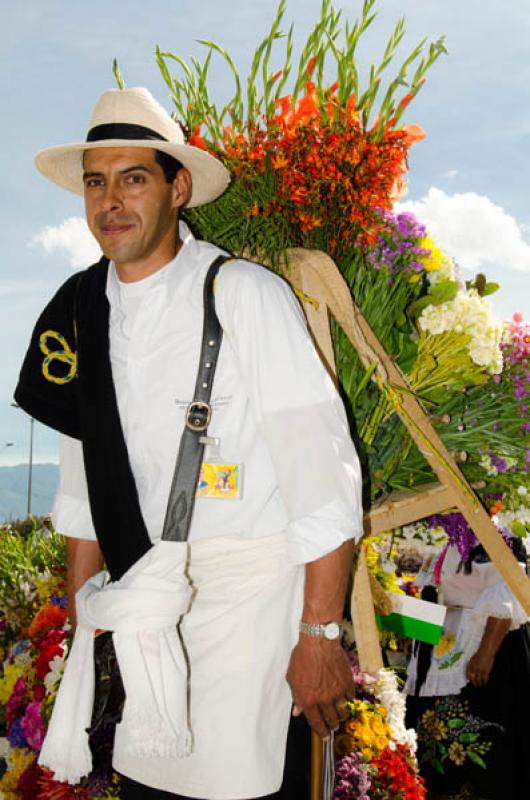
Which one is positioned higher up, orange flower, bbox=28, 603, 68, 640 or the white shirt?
the white shirt

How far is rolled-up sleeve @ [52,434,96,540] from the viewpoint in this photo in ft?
8.91

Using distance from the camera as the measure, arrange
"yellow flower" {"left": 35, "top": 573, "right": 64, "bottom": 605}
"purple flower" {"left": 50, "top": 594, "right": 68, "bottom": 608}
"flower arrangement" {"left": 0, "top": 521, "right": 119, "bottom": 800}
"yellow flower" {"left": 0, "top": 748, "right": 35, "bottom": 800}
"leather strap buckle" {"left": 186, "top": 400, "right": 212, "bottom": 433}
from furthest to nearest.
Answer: "yellow flower" {"left": 35, "top": 573, "right": 64, "bottom": 605} < "purple flower" {"left": 50, "top": 594, "right": 68, "bottom": 608} < "yellow flower" {"left": 0, "top": 748, "right": 35, "bottom": 800} < "flower arrangement" {"left": 0, "top": 521, "right": 119, "bottom": 800} < "leather strap buckle" {"left": 186, "top": 400, "right": 212, "bottom": 433}

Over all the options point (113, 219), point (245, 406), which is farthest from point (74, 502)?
point (113, 219)

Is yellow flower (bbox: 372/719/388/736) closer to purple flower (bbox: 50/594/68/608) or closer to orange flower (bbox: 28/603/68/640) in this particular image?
orange flower (bbox: 28/603/68/640)

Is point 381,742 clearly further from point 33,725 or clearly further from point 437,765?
point 437,765

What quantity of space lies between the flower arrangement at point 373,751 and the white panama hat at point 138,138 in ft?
8.23

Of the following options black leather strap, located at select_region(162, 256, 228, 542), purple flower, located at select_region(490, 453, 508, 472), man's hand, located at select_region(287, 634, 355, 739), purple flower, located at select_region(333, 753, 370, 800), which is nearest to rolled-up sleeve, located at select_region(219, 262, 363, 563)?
black leather strap, located at select_region(162, 256, 228, 542)

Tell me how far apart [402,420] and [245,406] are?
0.88m

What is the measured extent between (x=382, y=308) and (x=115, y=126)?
1176mm

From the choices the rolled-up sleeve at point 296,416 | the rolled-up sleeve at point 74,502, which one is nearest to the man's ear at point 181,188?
the rolled-up sleeve at point 296,416

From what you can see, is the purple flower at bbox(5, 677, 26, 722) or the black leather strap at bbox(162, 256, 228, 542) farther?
the purple flower at bbox(5, 677, 26, 722)

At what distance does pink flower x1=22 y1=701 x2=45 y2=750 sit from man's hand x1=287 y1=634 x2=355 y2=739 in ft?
7.95

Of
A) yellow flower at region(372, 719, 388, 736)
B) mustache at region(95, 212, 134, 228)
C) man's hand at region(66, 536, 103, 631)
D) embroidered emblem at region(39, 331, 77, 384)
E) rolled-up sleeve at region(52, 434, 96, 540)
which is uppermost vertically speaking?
mustache at region(95, 212, 134, 228)

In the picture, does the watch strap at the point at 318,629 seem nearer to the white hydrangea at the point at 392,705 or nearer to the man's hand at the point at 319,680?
the man's hand at the point at 319,680
